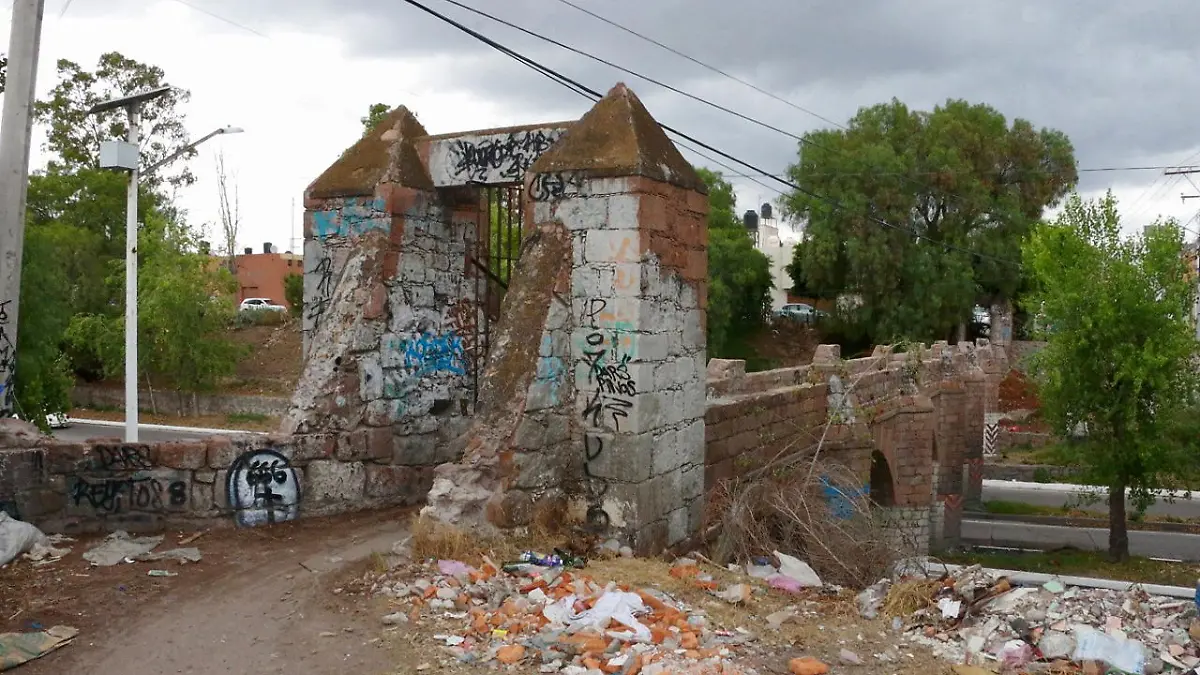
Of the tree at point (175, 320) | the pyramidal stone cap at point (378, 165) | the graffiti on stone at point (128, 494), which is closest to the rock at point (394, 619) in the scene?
the graffiti on stone at point (128, 494)

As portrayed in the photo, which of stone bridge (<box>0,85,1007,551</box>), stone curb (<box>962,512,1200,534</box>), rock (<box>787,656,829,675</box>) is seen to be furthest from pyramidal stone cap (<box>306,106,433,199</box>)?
stone curb (<box>962,512,1200,534</box>)

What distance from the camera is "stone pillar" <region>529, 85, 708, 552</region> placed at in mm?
6613

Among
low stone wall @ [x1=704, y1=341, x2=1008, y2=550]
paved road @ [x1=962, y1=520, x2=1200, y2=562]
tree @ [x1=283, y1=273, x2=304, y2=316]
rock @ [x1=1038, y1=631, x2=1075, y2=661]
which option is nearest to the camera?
rock @ [x1=1038, y1=631, x2=1075, y2=661]

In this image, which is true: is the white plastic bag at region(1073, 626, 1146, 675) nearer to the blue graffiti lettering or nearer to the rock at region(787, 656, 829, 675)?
the rock at region(787, 656, 829, 675)

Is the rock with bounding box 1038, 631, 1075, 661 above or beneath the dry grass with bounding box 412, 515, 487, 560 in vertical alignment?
beneath

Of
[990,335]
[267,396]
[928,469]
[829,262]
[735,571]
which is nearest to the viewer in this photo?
[735,571]

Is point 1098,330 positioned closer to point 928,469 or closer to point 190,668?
point 928,469

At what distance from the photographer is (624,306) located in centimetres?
661

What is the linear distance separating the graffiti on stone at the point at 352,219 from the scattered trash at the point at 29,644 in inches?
158

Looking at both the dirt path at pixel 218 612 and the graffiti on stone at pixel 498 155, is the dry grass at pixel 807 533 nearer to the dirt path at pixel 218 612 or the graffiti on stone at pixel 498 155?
the dirt path at pixel 218 612

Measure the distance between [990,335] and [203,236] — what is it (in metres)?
30.6

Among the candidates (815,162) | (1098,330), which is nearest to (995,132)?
(815,162)

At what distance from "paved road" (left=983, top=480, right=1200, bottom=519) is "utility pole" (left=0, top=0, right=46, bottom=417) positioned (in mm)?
23165

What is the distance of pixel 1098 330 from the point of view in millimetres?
17422
